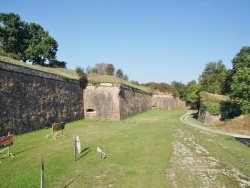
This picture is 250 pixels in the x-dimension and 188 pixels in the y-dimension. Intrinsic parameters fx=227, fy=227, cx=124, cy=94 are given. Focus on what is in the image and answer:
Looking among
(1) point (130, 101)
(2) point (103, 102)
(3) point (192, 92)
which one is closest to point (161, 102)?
(3) point (192, 92)

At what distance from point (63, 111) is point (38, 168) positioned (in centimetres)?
1278

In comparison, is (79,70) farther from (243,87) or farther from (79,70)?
(243,87)

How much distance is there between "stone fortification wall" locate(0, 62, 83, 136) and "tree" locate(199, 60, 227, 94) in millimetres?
30364

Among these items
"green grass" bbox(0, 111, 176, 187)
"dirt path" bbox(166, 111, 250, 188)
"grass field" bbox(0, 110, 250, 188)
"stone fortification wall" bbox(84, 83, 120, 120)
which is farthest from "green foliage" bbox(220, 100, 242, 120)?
"dirt path" bbox(166, 111, 250, 188)

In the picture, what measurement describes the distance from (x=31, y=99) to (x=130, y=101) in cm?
1662

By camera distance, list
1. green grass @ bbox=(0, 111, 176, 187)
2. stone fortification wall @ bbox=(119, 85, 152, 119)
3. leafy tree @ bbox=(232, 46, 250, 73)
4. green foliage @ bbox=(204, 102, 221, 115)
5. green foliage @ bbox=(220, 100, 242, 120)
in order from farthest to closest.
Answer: stone fortification wall @ bbox=(119, 85, 152, 119) → leafy tree @ bbox=(232, 46, 250, 73) → green foliage @ bbox=(204, 102, 221, 115) → green foliage @ bbox=(220, 100, 242, 120) → green grass @ bbox=(0, 111, 176, 187)

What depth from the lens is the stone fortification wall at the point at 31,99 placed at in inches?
538

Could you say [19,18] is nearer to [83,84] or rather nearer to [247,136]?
[83,84]

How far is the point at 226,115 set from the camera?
22.8 meters

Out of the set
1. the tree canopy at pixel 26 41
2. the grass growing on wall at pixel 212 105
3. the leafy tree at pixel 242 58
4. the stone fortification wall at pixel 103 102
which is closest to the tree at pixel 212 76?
the leafy tree at pixel 242 58

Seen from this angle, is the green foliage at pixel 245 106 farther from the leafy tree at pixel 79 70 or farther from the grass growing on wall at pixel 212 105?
the leafy tree at pixel 79 70

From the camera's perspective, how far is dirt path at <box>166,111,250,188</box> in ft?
23.5

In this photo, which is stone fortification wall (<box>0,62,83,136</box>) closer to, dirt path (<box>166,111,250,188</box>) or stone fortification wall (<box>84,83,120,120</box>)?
stone fortification wall (<box>84,83,120,120</box>)

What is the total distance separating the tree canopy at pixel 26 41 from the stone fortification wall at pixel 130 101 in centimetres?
1747
